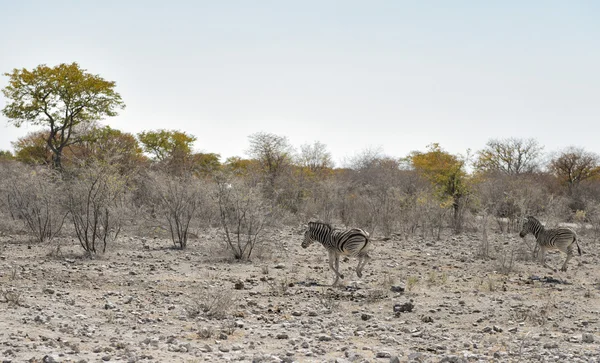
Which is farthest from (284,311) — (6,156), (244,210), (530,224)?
(6,156)

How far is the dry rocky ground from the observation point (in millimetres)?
7594

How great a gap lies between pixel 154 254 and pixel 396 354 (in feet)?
35.7

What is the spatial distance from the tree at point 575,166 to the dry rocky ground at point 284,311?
43.3m

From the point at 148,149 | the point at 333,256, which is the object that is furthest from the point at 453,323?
the point at 148,149

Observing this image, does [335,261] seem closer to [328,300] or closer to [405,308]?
[328,300]

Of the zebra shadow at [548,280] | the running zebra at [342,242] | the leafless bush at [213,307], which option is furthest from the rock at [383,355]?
the zebra shadow at [548,280]

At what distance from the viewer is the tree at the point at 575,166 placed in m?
55.0

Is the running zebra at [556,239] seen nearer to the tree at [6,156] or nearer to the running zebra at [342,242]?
the running zebra at [342,242]

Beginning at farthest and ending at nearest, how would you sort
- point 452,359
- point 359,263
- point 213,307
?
1. point 359,263
2. point 213,307
3. point 452,359

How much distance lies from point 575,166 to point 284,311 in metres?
53.3

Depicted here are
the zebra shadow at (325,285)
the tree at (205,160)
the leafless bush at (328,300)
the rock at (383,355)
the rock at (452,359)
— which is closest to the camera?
the rock at (452,359)

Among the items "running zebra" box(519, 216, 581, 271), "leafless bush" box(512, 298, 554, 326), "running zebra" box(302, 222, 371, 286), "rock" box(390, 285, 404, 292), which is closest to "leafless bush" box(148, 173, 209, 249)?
"running zebra" box(302, 222, 371, 286)

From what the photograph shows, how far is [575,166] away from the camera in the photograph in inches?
2197

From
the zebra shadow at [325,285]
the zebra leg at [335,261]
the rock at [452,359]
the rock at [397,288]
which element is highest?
the zebra leg at [335,261]
